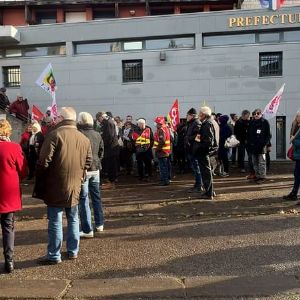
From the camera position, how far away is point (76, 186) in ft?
19.9

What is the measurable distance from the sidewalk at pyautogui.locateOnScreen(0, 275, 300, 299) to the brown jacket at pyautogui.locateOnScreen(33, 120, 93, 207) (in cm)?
106

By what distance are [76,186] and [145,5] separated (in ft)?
75.7

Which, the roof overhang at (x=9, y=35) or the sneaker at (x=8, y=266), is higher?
the roof overhang at (x=9, y=35)

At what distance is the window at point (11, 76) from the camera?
911 inches

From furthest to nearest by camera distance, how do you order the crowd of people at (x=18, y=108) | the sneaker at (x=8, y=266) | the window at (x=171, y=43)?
the window at (x=171, y=43), the crowd of people at (x=18, y=108), the sneaker at (x=8, y=266)

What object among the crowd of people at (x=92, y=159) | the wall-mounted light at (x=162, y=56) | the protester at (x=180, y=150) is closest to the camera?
the crowd of people at (x=92, y=159)

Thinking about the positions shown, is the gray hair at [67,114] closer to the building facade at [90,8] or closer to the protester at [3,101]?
the protester at [3,101]

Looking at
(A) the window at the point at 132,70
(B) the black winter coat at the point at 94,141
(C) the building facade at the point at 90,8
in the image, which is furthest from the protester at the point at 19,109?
(B) the black winter coat at the point at 94,141

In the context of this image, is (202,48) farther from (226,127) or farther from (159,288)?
(159,288)

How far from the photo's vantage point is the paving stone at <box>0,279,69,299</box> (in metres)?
4.97

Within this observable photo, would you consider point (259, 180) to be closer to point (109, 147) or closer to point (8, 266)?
point (109, 147)

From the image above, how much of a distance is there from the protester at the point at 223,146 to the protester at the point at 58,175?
309 inches

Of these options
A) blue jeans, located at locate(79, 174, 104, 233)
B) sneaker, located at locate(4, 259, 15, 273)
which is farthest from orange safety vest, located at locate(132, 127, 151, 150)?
sneaker, located at locate(4, 259, 15, 273)

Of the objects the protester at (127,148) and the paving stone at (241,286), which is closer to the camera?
the paving stone at (241,286)
